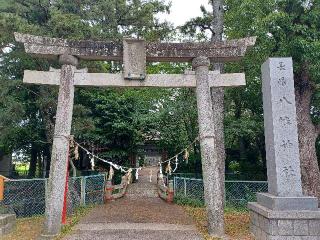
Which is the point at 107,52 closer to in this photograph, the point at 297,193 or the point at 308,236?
the point at 297,193

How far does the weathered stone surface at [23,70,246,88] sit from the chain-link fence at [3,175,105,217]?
15.4 feet

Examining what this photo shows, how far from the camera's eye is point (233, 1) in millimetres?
14172

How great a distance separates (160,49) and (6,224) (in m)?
6.58

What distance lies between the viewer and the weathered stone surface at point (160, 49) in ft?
28.4

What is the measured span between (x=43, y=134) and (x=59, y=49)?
9175mm

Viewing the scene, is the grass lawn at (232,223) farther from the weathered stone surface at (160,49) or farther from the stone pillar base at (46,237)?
the weathered stone surface at (160,49)

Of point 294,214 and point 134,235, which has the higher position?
point 294,214

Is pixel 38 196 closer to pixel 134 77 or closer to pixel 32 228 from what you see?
pixel 32 228

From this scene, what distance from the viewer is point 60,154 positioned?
825cm

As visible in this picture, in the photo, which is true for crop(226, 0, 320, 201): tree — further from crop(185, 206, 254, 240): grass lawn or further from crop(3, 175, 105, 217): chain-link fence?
crop(3, 175, 105, 217): chain-link fence

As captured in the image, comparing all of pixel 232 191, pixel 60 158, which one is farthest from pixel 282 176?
pixel 232 191

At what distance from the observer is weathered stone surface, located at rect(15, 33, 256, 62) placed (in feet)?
28.4

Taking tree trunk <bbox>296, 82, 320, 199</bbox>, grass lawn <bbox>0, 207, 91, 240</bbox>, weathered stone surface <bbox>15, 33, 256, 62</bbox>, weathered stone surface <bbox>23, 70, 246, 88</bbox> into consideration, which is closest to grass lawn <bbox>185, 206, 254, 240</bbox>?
tree trunk <bbox>296, 82, 320, 199</bbox>

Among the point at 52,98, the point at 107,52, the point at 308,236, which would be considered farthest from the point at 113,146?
the point at 308,236
